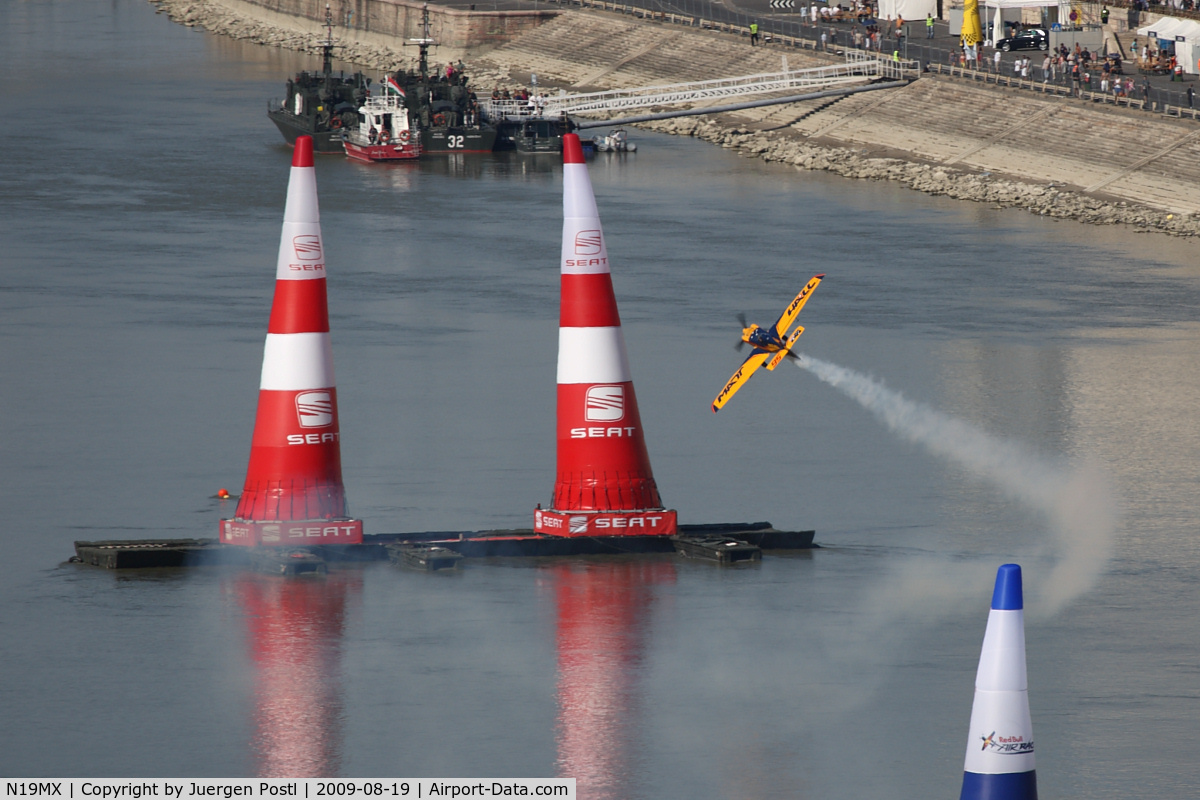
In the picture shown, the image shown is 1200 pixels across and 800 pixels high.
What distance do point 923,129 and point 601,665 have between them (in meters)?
57.9

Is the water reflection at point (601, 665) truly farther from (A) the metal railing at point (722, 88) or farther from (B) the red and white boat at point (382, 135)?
(A) the metal railing at point (722, 88)

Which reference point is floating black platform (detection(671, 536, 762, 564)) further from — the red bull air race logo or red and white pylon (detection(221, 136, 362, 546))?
the red bull air race logo

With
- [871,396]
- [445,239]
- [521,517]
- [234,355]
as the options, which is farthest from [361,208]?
[521,517]

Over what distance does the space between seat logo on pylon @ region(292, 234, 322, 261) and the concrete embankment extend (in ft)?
148

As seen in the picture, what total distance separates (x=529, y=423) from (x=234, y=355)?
9.55 meters

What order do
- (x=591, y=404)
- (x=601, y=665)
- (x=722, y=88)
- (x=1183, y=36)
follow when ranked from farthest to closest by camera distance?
1. (x=722, y=88)
2. (x=1183, y=36)
3. (x=591, y=404)
4. (x=601, y=665)

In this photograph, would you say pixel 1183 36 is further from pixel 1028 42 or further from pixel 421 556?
pixel 421 556

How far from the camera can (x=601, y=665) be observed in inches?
960

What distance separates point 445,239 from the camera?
64688 mm

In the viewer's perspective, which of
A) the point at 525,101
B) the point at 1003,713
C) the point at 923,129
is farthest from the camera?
the point at 525,101

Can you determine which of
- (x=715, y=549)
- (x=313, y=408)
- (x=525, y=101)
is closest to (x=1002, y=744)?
(x=313, y=408)

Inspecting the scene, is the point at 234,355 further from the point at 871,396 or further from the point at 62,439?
the point at 871,396

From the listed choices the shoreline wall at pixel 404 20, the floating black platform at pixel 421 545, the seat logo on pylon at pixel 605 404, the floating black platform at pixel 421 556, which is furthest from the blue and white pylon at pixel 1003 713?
the shoreline wall at pixel 404 20

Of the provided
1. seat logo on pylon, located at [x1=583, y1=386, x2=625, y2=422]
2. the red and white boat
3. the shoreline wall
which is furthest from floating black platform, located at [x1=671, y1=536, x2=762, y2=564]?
the shoreline wall
